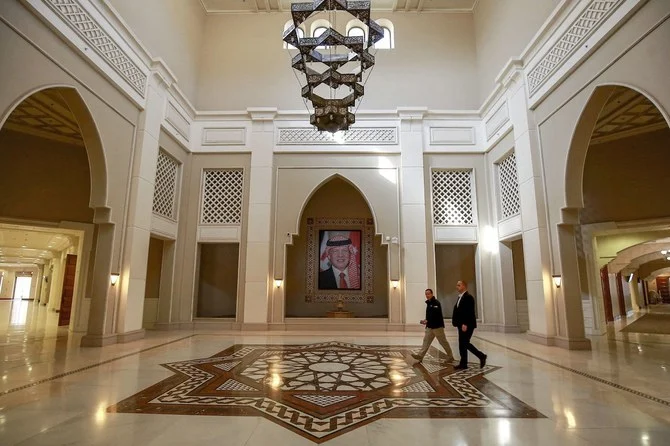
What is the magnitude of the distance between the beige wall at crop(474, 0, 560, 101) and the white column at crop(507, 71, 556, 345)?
85 cm

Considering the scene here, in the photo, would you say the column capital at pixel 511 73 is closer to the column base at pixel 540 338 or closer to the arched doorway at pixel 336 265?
the arched doorway at pixel 336 265

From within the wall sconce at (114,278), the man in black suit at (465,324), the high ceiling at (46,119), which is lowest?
the man in black suit at (465,324)

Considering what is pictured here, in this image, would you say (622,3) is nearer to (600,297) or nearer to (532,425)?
(532,425)

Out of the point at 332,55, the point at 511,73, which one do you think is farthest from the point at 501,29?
the point at 332,55

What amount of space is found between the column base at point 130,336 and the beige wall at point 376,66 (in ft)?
19.2

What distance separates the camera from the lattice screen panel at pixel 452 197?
9.38 m

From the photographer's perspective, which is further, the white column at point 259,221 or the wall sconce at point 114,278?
the white column at point 259,221

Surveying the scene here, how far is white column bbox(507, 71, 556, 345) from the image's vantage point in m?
6.72

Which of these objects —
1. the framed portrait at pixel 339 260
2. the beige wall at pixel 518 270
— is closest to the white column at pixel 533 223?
the beige wall at pixel 518 270

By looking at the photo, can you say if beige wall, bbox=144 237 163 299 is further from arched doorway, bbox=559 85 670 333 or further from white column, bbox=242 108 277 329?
arched doorway, bbox=559 85 670 333

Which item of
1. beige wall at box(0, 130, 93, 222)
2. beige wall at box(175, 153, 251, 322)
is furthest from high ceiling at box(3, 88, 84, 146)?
beige wall at box(175, 153, 251, 322)

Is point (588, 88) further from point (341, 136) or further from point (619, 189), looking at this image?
point (341, 136)

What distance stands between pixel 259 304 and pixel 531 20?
824 cm

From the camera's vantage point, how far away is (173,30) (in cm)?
859
